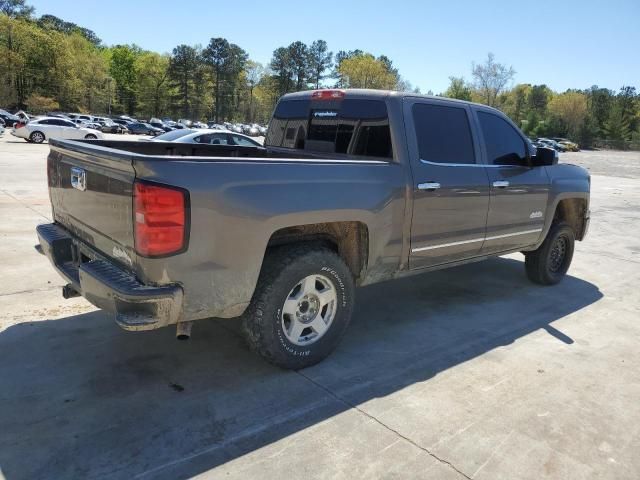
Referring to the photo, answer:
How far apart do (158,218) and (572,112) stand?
106773mm

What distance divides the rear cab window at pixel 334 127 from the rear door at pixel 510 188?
1.28m

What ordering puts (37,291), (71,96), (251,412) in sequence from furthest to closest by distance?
(71,96) → (37,291) → (251,412)

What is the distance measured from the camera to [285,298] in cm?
350

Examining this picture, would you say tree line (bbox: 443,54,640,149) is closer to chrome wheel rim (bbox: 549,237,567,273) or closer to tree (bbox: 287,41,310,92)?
tree (bbox: 287,41,310,92)

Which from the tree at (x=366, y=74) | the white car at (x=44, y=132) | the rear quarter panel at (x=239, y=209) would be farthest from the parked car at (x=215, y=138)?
the tree at (x=366, y=74)

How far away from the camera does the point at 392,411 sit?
328 cm

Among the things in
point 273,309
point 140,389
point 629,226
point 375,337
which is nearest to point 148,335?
point 140,389

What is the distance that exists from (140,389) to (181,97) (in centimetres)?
10315

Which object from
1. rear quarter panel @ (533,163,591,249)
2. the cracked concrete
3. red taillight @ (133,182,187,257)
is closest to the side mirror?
rear quarter panel @ (533,163,591,249)

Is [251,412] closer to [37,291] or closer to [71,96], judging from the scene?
[37,291]

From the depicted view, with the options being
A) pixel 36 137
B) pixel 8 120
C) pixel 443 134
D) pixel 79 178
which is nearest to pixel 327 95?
pixel 443 134

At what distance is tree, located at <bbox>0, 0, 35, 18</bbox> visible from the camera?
89375 millimetres

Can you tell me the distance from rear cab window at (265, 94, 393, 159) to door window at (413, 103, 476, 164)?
0.32 m

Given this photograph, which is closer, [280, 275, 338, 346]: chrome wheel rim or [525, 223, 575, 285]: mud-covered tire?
[280, 275, 338, 346]: chrome wheel rim
